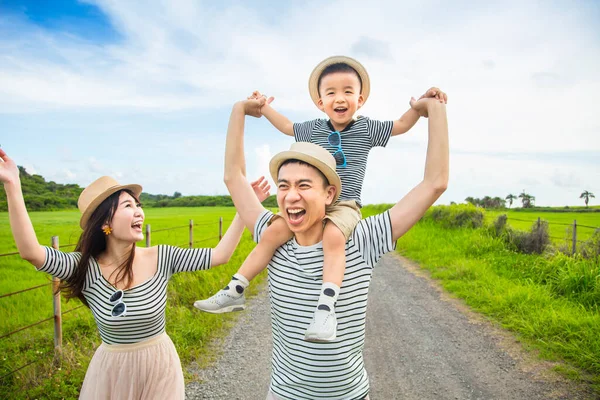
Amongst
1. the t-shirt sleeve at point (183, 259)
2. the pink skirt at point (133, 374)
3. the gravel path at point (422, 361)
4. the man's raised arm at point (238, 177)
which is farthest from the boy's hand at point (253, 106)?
the gravel path at point (422, 361)

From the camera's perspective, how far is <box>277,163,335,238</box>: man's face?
1.75 metres

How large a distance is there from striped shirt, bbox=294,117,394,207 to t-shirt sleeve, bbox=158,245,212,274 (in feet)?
3.29

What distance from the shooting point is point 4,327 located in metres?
6.33

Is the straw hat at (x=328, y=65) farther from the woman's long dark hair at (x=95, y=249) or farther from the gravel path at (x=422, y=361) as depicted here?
the gravel path at (x=422, y=361)

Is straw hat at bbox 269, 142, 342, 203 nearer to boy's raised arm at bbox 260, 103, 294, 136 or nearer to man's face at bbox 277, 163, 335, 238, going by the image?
man's face at bbox 277, 163, 335, 238

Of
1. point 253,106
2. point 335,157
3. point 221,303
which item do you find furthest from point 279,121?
point 221,303

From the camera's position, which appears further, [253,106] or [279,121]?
[279,121]

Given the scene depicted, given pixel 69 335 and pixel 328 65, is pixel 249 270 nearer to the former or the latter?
pixel 328 65

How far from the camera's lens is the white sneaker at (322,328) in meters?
1.59

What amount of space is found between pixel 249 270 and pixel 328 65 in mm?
1256

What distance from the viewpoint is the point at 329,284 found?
1.72m

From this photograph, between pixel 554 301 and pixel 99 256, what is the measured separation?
22.2 ft

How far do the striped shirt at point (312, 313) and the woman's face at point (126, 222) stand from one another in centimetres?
112

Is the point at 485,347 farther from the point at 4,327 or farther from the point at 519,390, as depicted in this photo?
the point at 4,327
